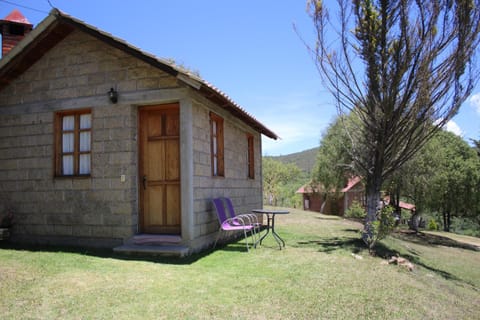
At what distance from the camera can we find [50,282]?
4.62 meters

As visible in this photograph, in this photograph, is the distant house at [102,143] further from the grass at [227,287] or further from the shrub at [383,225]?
the shrub at [383,225]

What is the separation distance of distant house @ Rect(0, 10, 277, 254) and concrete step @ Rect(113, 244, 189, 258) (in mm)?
82

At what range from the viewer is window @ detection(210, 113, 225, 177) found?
7919 mm

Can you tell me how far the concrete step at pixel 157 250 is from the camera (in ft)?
20.3

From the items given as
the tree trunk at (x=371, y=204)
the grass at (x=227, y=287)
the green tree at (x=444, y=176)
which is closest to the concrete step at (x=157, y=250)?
the grass at (x=227, y=287)

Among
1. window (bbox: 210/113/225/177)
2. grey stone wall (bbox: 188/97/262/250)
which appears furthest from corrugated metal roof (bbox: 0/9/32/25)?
grey stone wall (bbox: 188/97/262/250)

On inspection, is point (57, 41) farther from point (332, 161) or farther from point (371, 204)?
point (332, 161)

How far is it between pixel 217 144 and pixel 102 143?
2.63 meters

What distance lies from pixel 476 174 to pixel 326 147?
885 cm

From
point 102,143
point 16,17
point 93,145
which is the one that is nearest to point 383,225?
point 102,143

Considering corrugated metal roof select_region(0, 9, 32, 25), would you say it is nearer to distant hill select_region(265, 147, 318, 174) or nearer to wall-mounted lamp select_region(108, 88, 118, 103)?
wall-mounted lamp select_region(108, 88, 118, 103)

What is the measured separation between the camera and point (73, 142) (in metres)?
7.42

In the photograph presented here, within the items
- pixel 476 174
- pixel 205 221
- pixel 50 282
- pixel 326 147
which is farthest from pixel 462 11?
pixel 476 174

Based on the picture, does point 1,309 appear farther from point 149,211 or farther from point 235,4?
point 235,4
